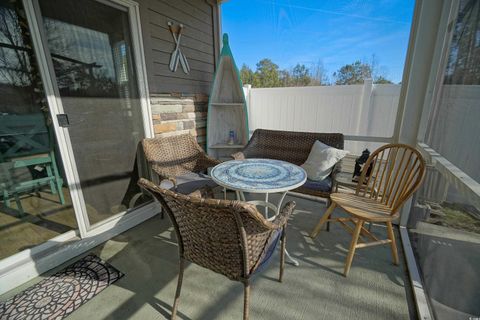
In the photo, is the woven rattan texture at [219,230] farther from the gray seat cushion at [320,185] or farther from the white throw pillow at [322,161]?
the white throw pillow at [322,161]

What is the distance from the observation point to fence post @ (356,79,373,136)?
3.46 metres

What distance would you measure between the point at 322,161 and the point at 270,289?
137 cm

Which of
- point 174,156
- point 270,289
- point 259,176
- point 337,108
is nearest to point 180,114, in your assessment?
point 174,156

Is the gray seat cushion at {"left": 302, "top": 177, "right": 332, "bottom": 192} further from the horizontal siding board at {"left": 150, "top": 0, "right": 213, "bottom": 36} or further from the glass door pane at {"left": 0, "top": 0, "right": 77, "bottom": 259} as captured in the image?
the horizontal siding board at {"left": 150, "top": 0, "right": 213, "bottom": 36}

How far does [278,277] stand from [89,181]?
1899 mm

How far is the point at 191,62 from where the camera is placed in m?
2.75

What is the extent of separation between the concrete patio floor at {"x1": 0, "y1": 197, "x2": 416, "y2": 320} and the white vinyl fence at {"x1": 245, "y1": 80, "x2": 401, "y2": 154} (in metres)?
2.54

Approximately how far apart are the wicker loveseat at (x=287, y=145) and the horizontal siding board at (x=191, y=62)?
50.6 inches

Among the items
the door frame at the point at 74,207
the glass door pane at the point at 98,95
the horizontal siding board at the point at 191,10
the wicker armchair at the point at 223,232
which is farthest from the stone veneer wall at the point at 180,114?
the wicker armchair at the point at 223,232

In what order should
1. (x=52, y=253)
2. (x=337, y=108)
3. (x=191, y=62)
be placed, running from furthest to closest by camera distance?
(x=337, y=108), (x=191, y=62), (x=52, y=253)

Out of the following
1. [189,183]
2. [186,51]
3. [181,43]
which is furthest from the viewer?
[186,51]

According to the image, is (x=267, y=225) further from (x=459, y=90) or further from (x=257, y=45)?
(x=257, y=45)

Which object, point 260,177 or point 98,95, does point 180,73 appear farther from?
point 260,177

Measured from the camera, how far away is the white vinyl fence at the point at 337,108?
3473 millimetres
